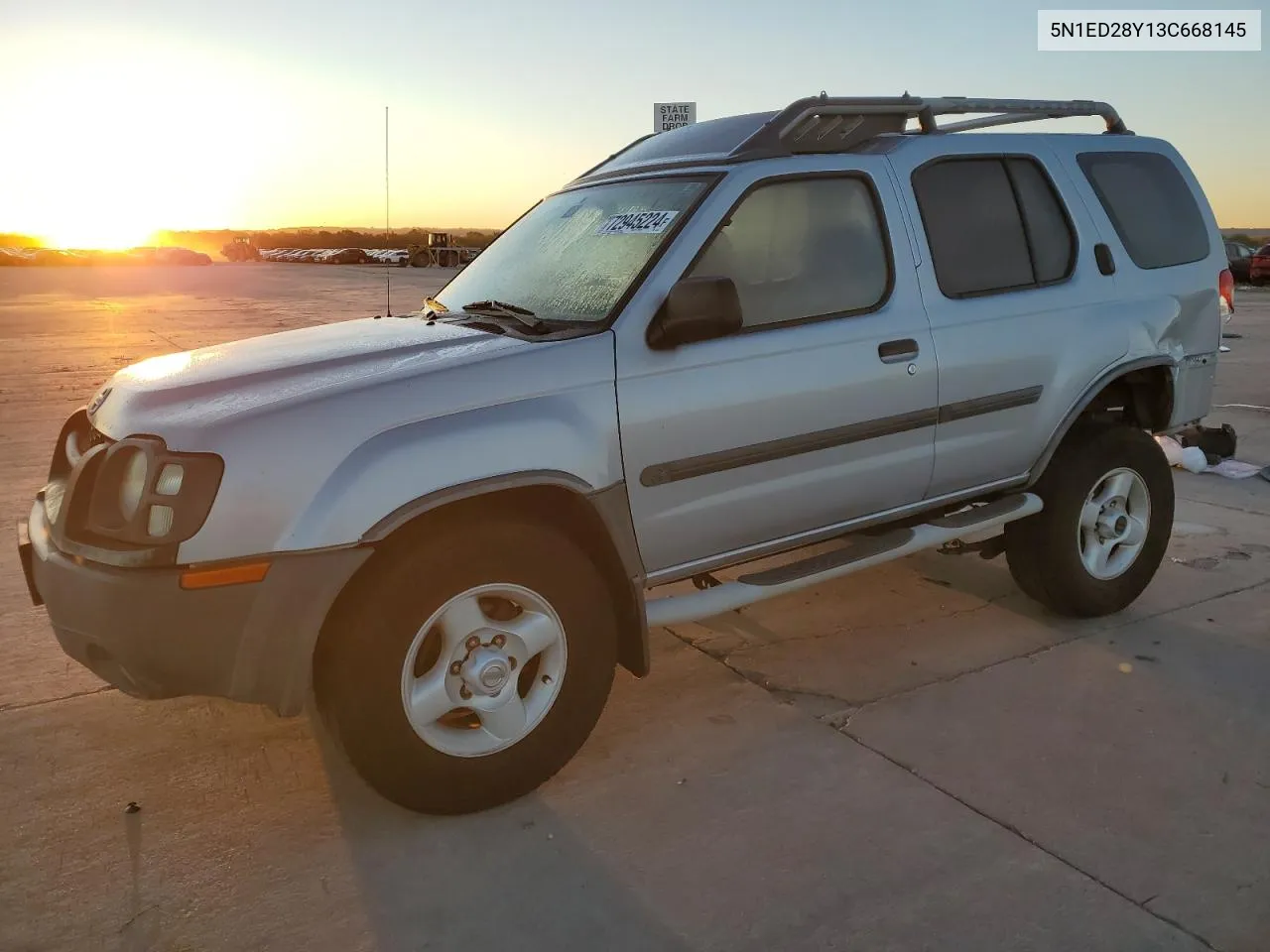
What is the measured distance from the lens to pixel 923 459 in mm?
3838

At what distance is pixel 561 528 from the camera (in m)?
3.13

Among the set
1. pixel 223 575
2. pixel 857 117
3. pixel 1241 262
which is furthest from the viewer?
pixel 1241 262

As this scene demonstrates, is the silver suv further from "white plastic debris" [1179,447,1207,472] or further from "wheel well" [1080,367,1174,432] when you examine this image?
"white plastic debris" [1179,447,1207,472]

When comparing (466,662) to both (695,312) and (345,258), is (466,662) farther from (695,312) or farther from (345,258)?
(345,258)

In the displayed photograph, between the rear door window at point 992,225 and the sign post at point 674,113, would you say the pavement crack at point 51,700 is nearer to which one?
the rear door window at point 992,225

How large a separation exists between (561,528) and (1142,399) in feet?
9.63

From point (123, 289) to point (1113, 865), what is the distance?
3125cm

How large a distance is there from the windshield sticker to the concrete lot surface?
166 centimetres

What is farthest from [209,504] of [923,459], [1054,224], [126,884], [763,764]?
[1054,224]

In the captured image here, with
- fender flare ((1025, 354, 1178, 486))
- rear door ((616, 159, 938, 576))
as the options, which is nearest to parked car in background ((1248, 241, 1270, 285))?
fender flare ((1025, 354, 1178, 486))

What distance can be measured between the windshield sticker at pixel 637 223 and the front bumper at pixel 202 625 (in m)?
1.48

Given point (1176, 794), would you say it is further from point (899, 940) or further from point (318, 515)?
point (318, 515)

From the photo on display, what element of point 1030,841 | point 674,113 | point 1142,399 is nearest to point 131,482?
point 1030,841

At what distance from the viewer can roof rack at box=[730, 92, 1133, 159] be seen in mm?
3658
